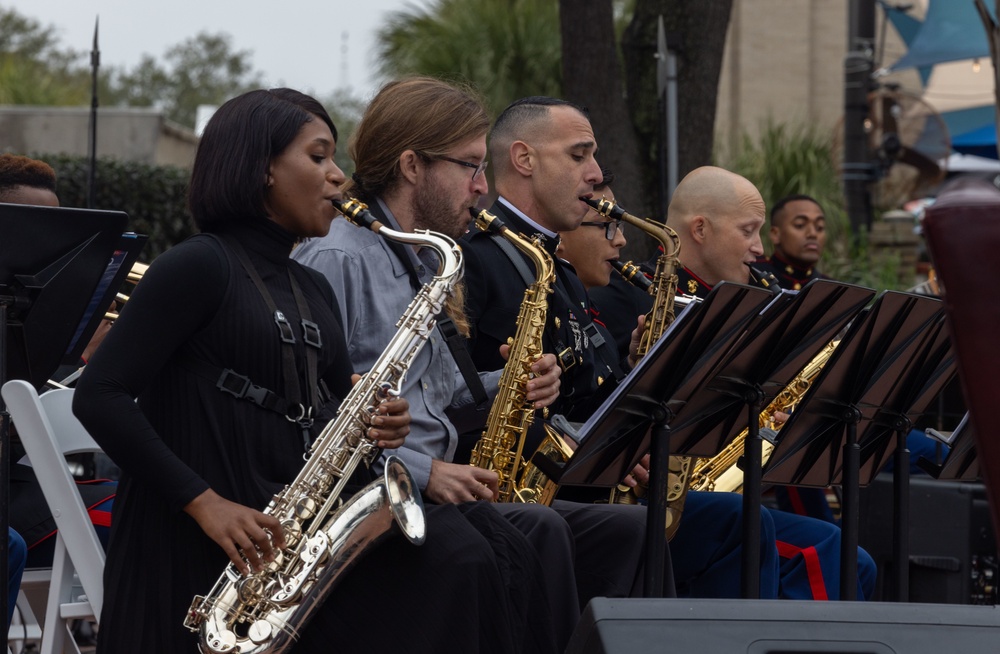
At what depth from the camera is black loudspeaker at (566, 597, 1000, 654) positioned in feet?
8.17

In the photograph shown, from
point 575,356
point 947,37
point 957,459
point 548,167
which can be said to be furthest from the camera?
point 947,37

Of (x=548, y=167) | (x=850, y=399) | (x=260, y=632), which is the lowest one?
(x=260, y=632)

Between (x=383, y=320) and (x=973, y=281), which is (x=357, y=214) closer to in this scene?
(x=383, y=320)

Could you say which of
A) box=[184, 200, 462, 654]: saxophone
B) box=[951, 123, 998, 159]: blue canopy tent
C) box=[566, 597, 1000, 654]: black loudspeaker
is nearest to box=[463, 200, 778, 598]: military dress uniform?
box=[184, 200, 462, 654]: saxophone

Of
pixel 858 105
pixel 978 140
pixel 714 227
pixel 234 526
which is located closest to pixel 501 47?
pixel 858 105

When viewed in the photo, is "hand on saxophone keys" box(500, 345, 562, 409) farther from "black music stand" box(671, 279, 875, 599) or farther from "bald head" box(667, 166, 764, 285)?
"bald head" box(667, 166, 764, 285)

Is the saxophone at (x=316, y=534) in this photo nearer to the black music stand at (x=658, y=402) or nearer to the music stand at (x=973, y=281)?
the black music stand at (x=658, y=402)

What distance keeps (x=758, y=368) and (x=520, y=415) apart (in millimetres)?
811

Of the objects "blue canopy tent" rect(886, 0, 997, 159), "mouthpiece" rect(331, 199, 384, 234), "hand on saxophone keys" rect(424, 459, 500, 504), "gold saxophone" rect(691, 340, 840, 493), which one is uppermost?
"blue canopy tent" rect(886, 0, 997, 159)

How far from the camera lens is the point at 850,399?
4230 millimetres

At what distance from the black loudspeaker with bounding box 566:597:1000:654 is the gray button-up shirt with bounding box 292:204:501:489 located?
159 centimetres

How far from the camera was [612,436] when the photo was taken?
3.78m

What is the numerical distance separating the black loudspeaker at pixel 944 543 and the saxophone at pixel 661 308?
1664 millimetres

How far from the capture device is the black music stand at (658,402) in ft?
11.8
